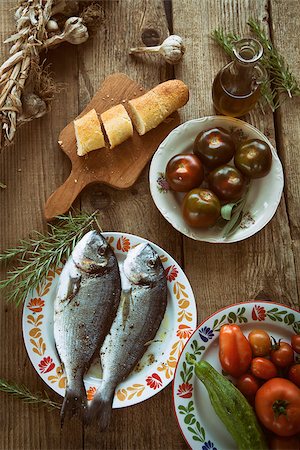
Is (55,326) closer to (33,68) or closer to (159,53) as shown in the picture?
(33,68)

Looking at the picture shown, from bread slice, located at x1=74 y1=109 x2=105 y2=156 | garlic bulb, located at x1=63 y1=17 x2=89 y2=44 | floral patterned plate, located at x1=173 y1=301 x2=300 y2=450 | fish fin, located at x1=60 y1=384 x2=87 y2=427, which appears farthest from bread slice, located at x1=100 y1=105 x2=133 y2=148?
fish fin, located at x1=60 y1=384 x2=87 y2=427

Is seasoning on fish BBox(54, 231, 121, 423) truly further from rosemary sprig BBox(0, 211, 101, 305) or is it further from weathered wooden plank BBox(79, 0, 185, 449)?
weathered wooden plank BBox(79, 0, 185, 449)

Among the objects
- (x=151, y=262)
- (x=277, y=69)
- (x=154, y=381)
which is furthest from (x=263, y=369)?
(x=277, y=69)

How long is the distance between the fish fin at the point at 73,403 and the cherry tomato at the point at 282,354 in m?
0.51

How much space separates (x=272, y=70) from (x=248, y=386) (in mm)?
918

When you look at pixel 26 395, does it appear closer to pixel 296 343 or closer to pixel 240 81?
pixel 296 343

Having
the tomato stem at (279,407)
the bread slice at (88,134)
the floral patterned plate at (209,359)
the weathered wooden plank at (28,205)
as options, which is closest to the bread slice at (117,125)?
the bread slice at (88,134)

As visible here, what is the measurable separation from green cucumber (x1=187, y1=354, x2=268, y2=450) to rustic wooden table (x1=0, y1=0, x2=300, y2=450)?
18 cm

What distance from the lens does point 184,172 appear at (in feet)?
5.81

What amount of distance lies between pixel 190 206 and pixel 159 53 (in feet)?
1.58

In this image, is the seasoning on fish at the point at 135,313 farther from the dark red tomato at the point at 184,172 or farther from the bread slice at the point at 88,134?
the bread slice at the point at 88,134

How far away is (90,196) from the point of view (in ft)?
6.16

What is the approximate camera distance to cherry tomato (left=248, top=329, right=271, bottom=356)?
5.63ft

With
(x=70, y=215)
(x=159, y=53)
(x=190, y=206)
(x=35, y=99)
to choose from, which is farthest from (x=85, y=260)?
(x=159, y=53)
